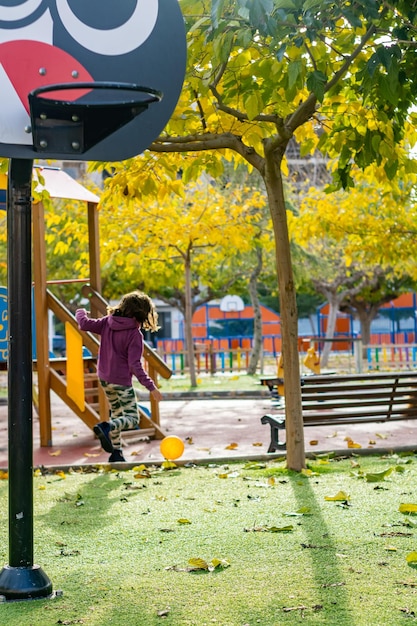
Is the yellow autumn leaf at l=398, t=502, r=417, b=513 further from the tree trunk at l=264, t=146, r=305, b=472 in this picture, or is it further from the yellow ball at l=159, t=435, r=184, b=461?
the yellow ball at l=159, t=435, r=184, b=461

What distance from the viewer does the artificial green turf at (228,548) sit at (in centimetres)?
407

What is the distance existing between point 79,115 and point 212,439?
8.63 m

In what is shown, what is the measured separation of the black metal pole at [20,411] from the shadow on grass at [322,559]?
1312mm

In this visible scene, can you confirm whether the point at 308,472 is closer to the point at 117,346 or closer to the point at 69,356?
the point at 117,346

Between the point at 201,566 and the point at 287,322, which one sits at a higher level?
the point at 287,322

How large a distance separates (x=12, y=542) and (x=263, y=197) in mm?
20023

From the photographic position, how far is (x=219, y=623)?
390 centimetres

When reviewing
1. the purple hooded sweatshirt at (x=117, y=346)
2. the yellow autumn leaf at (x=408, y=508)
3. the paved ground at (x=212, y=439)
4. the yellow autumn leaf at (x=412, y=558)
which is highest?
the purple hooded sweatshirt at (x=117, y=346)

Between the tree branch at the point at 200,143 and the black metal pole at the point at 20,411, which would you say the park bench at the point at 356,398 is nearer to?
the tree branch at the point at 200,143

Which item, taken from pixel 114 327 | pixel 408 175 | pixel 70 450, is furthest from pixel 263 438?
pixel 408 175

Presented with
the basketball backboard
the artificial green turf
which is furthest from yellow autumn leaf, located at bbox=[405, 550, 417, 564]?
the basketball backboard

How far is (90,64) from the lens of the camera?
4.11 meters

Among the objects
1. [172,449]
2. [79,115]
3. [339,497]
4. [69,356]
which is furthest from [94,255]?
[79,115]

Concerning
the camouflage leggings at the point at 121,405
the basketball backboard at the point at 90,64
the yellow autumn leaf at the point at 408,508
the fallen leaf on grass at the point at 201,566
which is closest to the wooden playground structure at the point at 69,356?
the camouflage leggings at the point at 121,405
